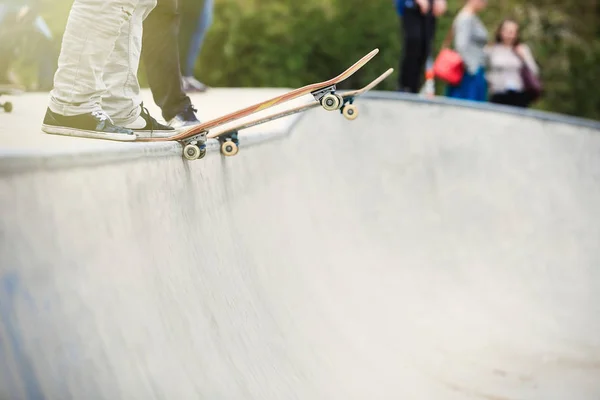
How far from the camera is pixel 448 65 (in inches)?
287

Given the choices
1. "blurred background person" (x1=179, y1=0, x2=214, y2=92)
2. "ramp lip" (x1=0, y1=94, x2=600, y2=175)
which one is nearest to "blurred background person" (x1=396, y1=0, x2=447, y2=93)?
"blurred background person" (x1=179, y1=0, x2=214, y2=92)

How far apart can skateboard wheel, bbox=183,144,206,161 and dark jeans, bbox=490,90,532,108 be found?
5428 mm

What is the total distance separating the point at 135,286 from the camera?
8.16 ft

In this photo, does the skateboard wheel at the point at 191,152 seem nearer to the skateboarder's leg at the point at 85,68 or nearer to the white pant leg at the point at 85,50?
the skateboarder's leg at the point at 85,68

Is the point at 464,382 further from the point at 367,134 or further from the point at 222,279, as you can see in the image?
the point at 367,134

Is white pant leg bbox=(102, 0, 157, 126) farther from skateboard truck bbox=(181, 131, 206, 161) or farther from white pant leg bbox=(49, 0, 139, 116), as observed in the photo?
skateboard truck bbox=(181, 131, 206, 161)

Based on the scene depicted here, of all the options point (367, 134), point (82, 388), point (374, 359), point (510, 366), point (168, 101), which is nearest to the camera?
point (82, 388)

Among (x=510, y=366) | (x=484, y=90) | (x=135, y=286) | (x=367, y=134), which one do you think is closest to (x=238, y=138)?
(x=135, y=286)

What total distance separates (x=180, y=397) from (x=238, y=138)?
1298mm

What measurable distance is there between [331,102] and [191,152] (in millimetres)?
606

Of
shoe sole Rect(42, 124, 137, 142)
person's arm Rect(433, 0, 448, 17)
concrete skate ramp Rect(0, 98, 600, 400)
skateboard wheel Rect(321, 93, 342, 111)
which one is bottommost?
concrete skate ramp Rect(0, 98, 600, 400)

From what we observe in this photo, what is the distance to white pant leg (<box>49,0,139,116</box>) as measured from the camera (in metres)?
2.71

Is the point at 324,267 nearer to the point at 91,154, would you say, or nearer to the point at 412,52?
the point at 91,154

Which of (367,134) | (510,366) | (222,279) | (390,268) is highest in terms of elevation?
(367,134)
